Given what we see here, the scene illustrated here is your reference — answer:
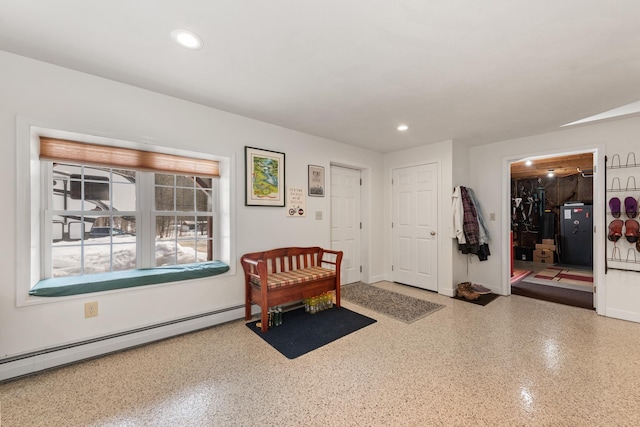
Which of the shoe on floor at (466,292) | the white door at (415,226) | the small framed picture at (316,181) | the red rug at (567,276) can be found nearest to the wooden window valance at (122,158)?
the small framed picture at (316,181)

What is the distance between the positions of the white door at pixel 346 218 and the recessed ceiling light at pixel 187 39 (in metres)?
2.59

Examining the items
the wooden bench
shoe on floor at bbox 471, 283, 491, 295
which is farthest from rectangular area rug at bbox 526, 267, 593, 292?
the wooden bench

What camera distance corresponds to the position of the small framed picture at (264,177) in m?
3.02

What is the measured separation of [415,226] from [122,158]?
396cm

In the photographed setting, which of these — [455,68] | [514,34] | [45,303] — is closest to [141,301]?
[45,303]

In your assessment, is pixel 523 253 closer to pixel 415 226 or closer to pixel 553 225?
pixel 553 225

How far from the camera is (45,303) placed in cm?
199

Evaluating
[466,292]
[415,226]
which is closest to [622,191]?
[466,292]

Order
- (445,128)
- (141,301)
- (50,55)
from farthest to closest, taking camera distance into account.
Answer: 1. (445,128)
2. (141,301)
3. (50,55)

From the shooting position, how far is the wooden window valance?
2146 millimetres

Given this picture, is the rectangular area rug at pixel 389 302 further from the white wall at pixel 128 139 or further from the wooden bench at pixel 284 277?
the white wall at pixel 128 139

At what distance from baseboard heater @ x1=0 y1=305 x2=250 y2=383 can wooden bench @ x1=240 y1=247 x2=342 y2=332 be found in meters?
0.43

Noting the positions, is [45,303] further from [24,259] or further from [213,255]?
[213,255]

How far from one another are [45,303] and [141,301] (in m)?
0.62
